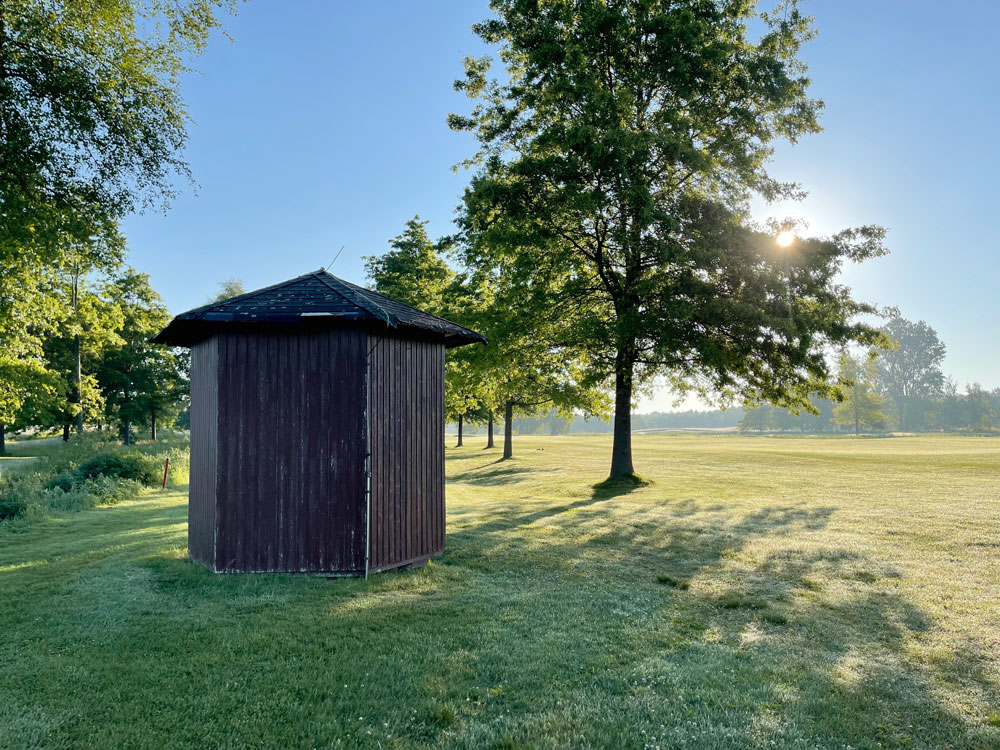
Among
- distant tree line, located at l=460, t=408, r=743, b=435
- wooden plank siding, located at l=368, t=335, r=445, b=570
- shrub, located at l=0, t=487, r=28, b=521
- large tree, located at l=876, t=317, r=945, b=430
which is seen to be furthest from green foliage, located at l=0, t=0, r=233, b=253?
large tree, located at l=876, t=317, r=945, b=430

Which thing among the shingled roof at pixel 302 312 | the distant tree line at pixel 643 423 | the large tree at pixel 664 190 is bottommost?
the distant tree line at pixel 643 423

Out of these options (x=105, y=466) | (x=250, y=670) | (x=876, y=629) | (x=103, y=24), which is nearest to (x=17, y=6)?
(x=103, y=24)

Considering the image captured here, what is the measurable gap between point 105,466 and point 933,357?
429 ft

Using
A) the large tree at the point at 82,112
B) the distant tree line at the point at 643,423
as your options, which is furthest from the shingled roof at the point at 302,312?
the distant tree line at the point at 643,423

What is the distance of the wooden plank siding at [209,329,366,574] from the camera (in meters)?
8.28

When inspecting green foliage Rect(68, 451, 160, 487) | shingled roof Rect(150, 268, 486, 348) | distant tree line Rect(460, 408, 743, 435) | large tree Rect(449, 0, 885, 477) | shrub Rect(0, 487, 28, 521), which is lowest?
distant tree line Rect(460, 408, 743, 435)

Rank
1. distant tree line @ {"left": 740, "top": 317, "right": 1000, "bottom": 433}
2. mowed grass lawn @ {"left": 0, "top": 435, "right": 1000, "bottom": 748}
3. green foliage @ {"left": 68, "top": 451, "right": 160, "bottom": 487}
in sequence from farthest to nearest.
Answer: distant tree line @ {"left": 740, "top": 317, "right": 1000, "bottom": 433}, green foliage @ {"left": 68, "top": 451, "right": 160, "bottom": 487}, mowed grass lawn @ {"left": 0, "top": 435, "right": 1000, "bottom": 748}

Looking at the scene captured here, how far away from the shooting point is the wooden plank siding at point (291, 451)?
828 cm

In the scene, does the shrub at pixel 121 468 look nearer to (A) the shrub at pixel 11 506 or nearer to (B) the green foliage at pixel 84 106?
(A) the shrub at pixel 11 506

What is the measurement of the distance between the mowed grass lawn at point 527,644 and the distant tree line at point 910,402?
8622 cm

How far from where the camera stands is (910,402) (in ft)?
334

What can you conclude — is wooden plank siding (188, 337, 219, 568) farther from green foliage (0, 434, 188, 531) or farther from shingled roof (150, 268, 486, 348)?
green foliage (0, 434, 188, 531)

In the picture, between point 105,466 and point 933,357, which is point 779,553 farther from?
point 933,357

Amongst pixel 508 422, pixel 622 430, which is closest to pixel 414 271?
pixel 508 422
